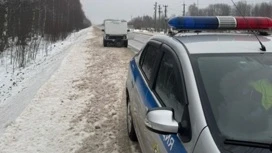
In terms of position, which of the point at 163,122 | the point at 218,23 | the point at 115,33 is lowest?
the point at 115,33

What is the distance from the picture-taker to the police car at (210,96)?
2.30m

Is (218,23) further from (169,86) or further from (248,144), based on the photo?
(248,144)

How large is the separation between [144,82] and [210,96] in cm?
174

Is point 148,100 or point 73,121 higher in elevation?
point 148,100

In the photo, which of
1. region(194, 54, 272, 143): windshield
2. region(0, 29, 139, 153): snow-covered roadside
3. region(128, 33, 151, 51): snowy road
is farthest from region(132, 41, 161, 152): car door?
region(128, 33, 151, 51): snowy road

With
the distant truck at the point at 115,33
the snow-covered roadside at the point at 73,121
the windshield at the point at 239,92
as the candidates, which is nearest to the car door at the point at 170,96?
the windshield at the point at 239,92

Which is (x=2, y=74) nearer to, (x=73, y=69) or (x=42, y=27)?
(x=73, y=69)

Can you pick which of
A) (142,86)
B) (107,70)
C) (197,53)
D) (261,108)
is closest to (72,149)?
(142,86)

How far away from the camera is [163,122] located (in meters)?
2.47

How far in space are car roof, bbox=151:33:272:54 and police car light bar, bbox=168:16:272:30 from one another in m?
0.27

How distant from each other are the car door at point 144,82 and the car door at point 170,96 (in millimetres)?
189

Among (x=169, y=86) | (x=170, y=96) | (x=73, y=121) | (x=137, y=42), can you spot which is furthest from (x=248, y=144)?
(x=137, y=42)

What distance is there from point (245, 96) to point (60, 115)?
523cm

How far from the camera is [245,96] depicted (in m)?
2.64
